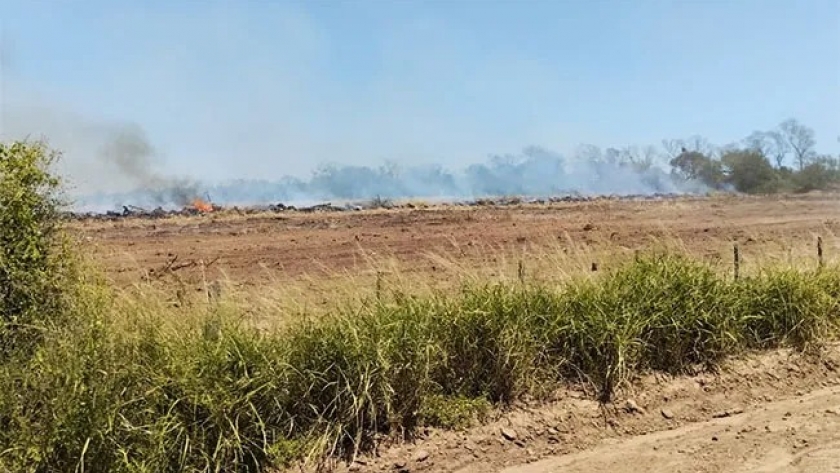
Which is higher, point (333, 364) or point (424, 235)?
point (424, 235)

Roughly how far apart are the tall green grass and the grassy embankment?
13 millimetres

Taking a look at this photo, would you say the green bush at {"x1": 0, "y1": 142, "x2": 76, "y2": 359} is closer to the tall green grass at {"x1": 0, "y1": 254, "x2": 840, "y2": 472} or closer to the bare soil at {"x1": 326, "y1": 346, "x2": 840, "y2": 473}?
the tall green grass at {"x1": 0, "y1": 254, "x2": 840, "y2": 472}

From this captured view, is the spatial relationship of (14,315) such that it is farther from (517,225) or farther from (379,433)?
(517,225)

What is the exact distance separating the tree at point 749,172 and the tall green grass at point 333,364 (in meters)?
51.0

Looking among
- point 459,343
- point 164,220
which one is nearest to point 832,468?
point 459,343

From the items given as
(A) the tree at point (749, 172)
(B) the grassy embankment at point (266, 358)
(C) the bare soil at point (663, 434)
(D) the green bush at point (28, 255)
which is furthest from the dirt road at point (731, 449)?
(A) the tree at point (749, 172)

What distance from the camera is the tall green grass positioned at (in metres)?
4.53

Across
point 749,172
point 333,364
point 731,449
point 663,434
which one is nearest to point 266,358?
point 333,364

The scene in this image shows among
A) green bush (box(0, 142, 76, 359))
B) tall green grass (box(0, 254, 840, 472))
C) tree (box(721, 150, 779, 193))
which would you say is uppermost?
tree (box(721, 150, 779, 193))

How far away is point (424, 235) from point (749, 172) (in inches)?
1667

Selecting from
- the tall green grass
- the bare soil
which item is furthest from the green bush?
the bare soil

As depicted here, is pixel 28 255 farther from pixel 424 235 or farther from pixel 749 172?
pixel 749 172

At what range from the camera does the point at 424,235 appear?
71.3ft

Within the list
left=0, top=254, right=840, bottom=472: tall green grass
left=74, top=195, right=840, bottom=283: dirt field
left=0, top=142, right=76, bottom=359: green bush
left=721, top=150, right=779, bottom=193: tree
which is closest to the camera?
left=0, top=254, right=840, bottom=472: tall green grass
